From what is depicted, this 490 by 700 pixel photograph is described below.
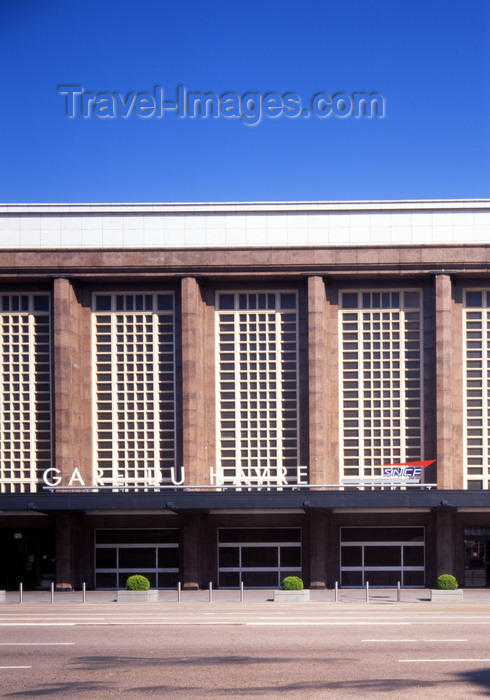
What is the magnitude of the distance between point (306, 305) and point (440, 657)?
2715cm

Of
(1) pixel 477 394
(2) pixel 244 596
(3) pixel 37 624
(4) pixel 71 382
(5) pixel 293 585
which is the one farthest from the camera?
(1) pixel 477 394

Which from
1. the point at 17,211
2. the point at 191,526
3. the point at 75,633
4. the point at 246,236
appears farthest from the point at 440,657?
the point at 17,211

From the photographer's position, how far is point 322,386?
153 ft

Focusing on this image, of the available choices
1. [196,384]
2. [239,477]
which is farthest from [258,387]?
[239,477]

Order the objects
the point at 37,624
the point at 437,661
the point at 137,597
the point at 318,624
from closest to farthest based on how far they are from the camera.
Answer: the point at 437,661 → the point at 318,624 → the point at 37,624 → the point at 137,597

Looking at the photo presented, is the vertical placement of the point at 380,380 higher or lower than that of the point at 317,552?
higher

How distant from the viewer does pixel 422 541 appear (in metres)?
47.8

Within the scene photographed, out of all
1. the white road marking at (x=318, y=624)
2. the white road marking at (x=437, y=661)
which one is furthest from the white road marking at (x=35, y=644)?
the white road marking at (x=437, y=661)

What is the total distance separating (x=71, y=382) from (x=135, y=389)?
10.5 feet

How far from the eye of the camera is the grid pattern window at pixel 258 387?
1879 inches

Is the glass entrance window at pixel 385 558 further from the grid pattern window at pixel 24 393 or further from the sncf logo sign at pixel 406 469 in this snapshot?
the grid pattern window at pixel 24 393

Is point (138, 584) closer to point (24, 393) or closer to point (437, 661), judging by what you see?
point (24, 393)

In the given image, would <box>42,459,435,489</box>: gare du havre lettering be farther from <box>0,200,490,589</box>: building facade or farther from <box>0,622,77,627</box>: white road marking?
<box>0,622,77,627</box>: white road marking

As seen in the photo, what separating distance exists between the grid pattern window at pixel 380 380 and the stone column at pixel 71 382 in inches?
497
